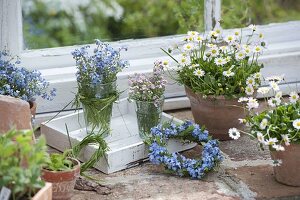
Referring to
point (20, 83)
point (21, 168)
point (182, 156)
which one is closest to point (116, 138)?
point (182, 156)

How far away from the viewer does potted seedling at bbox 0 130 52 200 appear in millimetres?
2047

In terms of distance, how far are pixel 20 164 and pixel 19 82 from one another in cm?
73

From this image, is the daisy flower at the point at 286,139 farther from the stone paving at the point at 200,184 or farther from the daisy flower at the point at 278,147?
the stone paving at the point at 200,184

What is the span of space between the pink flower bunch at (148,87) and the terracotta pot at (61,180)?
52 cm

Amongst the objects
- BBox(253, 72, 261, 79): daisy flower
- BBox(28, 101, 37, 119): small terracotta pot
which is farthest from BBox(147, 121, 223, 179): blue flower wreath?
BBox(28, 101, 37, 119): small terracotta pot

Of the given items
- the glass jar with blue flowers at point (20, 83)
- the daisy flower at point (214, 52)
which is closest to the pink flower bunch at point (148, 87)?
the daisy flower at point (214, 52)

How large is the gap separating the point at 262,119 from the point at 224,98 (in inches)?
12.2

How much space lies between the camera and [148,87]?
9.43 feet

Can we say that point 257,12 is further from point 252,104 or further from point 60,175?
point 60,175

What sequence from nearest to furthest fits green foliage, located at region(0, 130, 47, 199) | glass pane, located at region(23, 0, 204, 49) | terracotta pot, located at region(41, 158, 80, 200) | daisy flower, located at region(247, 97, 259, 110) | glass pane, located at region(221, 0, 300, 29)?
green foliage, located at region(0, 130, 47, 199)
terracotta pot, located at region(41, 158, 80, 200)
daisy flower, located at region(247, 97, 259, 110)
glass pane, located at region(23, 0, 204, 49)
glass pane, located at region(221, 0, 300, 29)

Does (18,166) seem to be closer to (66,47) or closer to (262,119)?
(262,119)

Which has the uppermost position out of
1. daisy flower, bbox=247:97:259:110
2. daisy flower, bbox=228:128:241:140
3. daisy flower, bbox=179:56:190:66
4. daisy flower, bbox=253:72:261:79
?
daisy flower, bbox=179:56:190:66

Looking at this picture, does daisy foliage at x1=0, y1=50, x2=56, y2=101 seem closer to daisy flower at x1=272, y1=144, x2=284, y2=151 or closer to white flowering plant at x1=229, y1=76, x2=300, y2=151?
white flowering plant at x1=229, y1=76, x2=300, y2=151

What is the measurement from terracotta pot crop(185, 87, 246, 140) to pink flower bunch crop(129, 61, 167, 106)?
162mm
